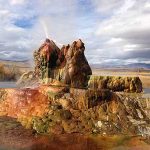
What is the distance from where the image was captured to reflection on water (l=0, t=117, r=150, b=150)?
24125 mm

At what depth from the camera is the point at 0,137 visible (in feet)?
84.5

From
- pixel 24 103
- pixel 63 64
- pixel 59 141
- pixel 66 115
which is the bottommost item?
pixel 59 141

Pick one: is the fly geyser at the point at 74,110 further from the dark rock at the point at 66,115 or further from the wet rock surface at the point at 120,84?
the wet rock surface at the point at 120,84

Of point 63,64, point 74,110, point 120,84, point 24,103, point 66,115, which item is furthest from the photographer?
point 120,84

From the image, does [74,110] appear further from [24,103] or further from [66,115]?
[24,103]

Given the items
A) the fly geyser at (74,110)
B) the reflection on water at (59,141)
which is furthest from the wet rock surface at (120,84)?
the reflection on water at (59,141)

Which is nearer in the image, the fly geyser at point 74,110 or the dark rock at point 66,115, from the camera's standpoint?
the fly geyser at point 74,110

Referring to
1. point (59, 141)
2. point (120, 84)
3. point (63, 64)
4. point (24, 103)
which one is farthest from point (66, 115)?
point (120, 84)

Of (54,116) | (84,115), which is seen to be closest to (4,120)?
(54,116)

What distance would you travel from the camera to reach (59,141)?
2523cm

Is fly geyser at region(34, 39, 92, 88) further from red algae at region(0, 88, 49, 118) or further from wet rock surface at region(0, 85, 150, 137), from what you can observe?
red algae at region(0, 88, 49, 118)

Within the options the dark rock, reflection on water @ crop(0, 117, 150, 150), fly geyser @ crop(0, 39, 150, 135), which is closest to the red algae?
fly geyser @ crop(0, 39, 150, 135)

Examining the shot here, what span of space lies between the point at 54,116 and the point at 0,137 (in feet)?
13.4

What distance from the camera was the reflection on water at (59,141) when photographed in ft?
79.2
